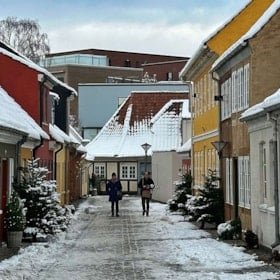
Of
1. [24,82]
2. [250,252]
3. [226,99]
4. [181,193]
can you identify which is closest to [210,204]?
[226,99]

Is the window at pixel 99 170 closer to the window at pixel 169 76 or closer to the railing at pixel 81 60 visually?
the railing at pixel 81 60

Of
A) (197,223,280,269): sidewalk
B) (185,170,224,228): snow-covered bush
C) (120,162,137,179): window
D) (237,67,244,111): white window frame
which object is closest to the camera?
(197,223,280,269): sidewalk

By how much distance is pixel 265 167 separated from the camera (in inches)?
709

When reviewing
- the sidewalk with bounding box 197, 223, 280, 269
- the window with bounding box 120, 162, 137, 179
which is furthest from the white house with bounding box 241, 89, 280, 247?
the window with bounding box 120, 162, 137, 179

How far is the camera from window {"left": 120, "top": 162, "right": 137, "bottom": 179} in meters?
58.5

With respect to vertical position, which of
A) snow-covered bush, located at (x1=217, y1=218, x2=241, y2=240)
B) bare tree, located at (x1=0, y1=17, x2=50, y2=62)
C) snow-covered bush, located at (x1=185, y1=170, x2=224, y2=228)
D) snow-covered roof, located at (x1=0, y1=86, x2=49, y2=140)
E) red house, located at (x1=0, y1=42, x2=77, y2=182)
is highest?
bare tree, located at (x1=0, y1=17, x2=50, y2=62)

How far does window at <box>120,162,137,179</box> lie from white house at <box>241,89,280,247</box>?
129 feet

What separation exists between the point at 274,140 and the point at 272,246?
216 centimetres

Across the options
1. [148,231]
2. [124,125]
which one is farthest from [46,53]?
[148,231]

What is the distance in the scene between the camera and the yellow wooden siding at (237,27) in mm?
25333

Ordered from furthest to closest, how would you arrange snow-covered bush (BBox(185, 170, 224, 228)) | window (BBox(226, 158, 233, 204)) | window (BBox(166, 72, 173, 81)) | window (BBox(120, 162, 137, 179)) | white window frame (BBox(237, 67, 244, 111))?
window (BBox(166, 72, 173, 81))
window (BBox(120, 162, 137, 179))
snow-covered bush (BBox(185, 170, 224, 228))
window (BBox(226, 158, 233, 204))
white window frame (BBox(237, 67, 244, 111))

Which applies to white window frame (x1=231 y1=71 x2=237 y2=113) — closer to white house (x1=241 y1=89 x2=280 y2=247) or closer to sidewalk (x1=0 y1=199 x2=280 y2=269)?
white house (x1=241 y1=89 x2=280 y2=247)

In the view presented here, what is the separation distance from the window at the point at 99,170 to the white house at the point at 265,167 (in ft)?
133

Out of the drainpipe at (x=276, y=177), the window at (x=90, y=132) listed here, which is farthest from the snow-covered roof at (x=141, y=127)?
the drainpipe at (x=276, y=177)
